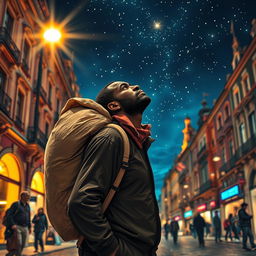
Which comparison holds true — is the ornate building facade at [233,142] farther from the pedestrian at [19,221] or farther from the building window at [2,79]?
the pedestrian at [19,221]

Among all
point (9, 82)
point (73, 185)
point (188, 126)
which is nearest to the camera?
point (73, 185)

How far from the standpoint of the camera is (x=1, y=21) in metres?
13.4

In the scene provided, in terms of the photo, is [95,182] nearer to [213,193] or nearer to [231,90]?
[231,90]

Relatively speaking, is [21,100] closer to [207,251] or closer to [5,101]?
[5,101]

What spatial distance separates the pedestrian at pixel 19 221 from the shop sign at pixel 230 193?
61.9ft

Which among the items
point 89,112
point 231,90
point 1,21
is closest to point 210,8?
point 89,112

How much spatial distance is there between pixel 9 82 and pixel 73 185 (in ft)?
45.9

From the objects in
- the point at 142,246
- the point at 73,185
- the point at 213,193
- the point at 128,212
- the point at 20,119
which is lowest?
the point at 142,246

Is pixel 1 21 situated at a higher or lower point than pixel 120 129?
higher

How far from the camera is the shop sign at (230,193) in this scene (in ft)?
76.7

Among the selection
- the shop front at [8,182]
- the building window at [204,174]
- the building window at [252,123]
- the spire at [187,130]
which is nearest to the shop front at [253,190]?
the building window at [252,123]

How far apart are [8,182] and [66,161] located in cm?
1385

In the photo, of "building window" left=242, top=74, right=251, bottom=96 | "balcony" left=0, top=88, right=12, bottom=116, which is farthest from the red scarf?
"building window" left=242, top=74, right=251, bottom=96

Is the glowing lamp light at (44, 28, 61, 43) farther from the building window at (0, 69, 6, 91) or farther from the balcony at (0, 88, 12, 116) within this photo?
the balcony at (0, 88, 12, 116)
